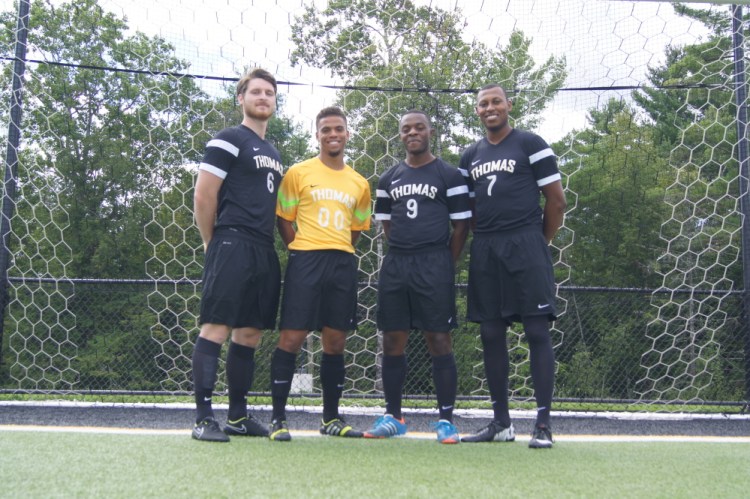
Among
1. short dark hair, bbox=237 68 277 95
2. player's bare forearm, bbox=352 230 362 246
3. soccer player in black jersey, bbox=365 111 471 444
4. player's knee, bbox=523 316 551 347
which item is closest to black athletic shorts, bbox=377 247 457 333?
soccer player in black jersey, bbox=365 111 471 444

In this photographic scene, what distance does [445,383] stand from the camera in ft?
10.1

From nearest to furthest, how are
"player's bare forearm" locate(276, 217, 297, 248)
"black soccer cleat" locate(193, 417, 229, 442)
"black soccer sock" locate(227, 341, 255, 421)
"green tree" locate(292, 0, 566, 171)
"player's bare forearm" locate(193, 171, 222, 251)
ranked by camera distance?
"black soccer cleat" locate(193, 417, 229, 442)
"player's bare forearm" locate(193, 171, 222, 251)
"black soccer sock" locate(227, 341, 255, 421)
"player's bare forearm" locate(276, 217, 297, 248)
"green tree" locate(292, 0, 566, 171)

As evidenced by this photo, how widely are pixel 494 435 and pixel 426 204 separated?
111 cm

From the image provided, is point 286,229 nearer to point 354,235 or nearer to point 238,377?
point 354,235

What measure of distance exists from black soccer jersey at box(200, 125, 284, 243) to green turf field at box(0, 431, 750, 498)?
93 cm

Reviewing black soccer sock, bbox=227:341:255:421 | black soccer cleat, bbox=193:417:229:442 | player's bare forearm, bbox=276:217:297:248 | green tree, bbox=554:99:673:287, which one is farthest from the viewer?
green tree, bbox=554:99:673:287

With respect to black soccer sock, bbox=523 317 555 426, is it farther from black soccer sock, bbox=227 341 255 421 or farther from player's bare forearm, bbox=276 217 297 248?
black soccer sock, bbox=227 341 255 421

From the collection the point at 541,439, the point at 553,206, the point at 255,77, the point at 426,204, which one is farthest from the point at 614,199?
the point at 255,77

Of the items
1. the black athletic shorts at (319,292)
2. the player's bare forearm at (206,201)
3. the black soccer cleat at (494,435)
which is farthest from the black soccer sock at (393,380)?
the player's bare forearm at (206,201)

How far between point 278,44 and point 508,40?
1628mm

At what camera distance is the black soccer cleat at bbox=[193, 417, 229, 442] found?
8.61ft

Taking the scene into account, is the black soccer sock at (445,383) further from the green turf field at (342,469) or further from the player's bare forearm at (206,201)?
the player's bare forearm at (206,201)

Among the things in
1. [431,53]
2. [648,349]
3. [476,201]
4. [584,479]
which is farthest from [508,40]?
[584,479]

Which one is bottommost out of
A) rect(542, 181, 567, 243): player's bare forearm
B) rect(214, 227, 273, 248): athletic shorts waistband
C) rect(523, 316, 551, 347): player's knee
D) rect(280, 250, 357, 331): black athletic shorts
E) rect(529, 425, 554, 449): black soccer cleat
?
rect(529, 425, 554, 449): black soccer cleat
